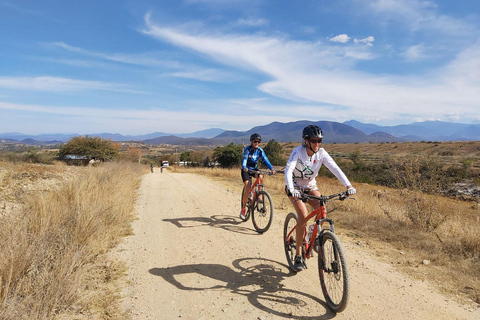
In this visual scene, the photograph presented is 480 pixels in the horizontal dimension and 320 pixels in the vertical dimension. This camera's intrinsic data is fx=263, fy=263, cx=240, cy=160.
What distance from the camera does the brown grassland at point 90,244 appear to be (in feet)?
9.89

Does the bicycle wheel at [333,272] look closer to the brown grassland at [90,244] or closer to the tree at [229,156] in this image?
the brown grassland at [90,244]

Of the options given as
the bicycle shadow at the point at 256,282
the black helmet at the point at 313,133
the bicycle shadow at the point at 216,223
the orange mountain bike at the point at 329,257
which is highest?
the black helmet at the point at 313,133

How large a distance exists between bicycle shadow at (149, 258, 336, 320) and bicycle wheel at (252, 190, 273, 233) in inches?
60.3

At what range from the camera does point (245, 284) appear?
4012 millimetres

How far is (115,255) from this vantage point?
4.99 metres

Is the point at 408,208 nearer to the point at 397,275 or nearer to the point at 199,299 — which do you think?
the point at 397,275

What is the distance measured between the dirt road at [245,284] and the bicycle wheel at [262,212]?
0.26m

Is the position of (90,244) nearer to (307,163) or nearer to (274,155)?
(307,163)

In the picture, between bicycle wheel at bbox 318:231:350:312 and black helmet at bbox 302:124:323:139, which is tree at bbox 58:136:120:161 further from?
bicycle wheel at bbox 318:231:350:312

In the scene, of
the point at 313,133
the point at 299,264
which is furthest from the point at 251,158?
the point at 299,264

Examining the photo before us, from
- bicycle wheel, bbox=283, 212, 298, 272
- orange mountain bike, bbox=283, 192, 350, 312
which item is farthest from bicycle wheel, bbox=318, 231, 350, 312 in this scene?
bicycle wheel, bbox=283, 212, 298, 272

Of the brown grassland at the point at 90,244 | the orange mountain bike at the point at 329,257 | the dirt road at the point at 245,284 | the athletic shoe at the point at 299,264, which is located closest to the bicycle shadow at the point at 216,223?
the dirt road at the point at 245,284

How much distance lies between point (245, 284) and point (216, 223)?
10.7 ft

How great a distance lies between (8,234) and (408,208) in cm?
794
